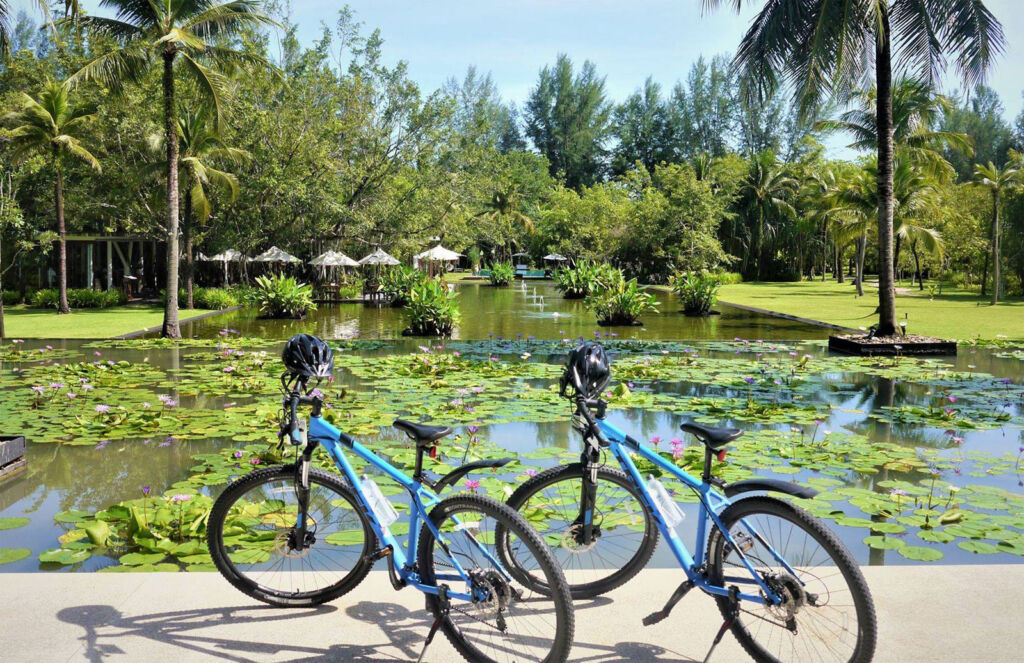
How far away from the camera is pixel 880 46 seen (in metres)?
15.2

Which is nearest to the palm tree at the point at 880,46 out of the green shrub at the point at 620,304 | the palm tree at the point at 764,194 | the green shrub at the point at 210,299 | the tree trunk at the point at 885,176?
the tree trunk at the point at 885,176

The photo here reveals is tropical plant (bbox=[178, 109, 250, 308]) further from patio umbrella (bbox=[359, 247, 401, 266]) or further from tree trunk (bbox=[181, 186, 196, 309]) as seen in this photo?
patio umbrella (bbox=[359, 247, 401, 266])

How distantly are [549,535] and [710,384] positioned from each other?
7503 millimetres

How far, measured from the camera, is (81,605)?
141 inches

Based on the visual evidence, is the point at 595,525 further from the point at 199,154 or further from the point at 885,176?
the point at 199,154

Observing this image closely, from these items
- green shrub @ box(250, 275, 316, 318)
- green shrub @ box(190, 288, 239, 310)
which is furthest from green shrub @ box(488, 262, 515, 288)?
green shrub @ box(250, 275, 316, 318)

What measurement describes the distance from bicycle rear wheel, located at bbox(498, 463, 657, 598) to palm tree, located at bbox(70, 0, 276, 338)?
48.3 feet

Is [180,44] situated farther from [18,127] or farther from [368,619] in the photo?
[368,619]

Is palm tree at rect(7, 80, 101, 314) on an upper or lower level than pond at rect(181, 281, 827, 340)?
upper

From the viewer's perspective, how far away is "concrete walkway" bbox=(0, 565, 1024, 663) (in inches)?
125

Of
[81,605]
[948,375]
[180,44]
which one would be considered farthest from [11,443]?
[180,44]

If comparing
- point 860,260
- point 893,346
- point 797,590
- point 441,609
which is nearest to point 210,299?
point 893,346

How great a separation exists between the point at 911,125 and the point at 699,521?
1235 inches

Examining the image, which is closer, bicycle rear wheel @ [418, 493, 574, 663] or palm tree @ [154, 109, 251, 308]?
bicycle rear wheel @ [418, 493, 574, 663]
